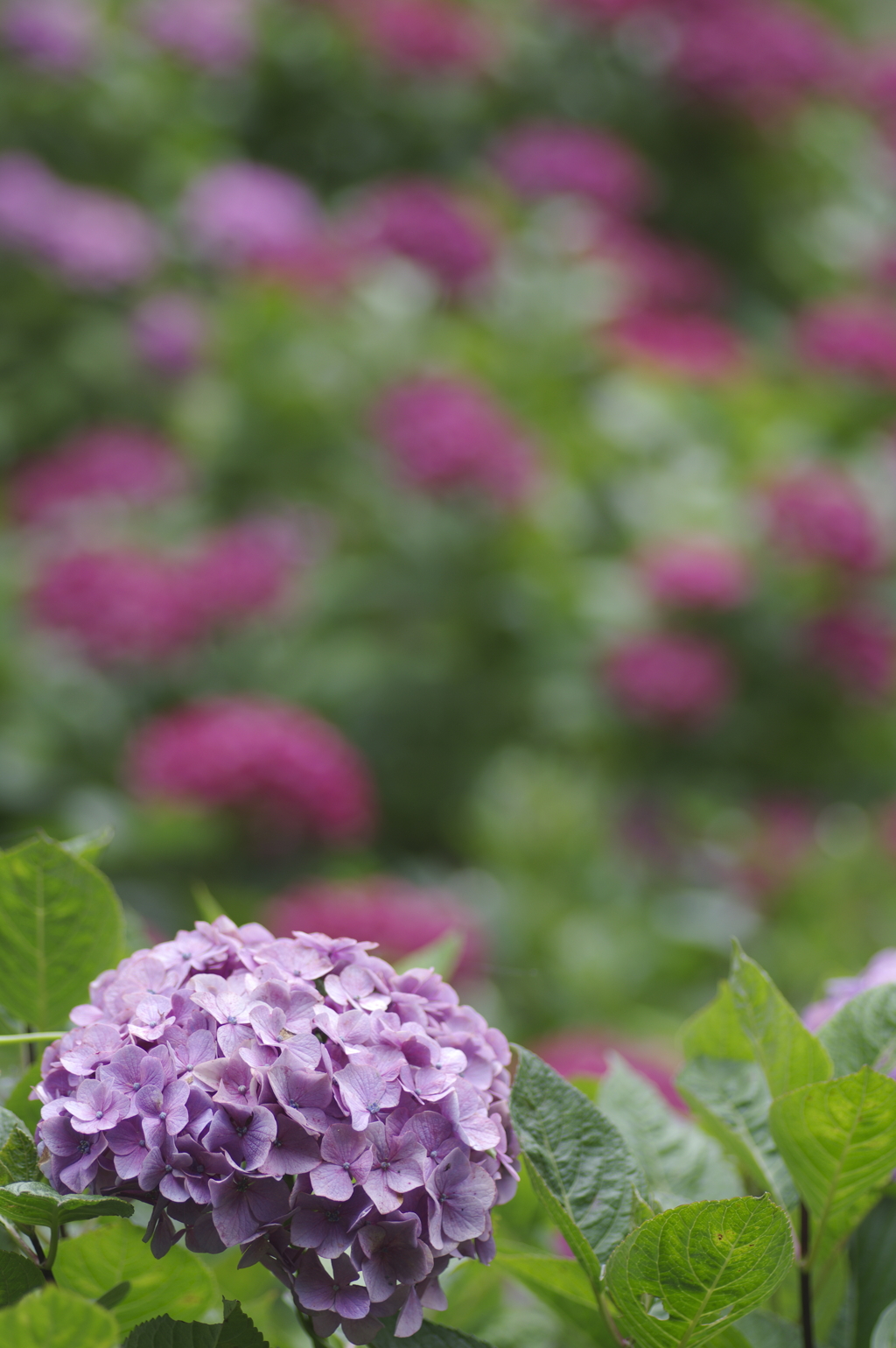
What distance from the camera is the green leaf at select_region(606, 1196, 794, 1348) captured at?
46 centimetres

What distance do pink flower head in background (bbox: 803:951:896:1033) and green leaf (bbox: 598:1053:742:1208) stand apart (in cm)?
8

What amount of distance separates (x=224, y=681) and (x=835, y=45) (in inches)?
136

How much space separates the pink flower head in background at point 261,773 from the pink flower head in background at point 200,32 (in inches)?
92.5

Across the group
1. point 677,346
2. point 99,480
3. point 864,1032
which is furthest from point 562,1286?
point 677,346

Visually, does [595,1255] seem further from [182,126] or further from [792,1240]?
[182,126]

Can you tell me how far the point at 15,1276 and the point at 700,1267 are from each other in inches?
9.4

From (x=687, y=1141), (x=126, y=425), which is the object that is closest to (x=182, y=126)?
(x=126, y=425)

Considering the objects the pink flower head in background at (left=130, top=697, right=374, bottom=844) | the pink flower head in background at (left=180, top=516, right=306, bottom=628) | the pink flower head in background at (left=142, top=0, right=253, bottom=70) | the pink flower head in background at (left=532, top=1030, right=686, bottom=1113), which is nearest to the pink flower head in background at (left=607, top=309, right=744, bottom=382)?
the pink flower head in background at (left=180, top=516, right=306, bottom=628)

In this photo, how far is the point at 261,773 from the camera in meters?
1.66

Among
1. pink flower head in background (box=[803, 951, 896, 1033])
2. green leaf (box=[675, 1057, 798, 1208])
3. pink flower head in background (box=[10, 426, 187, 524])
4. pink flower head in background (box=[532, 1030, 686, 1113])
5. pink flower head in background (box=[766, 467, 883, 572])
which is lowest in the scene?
pink flower head in background (box=[10, 426, 187, 524])

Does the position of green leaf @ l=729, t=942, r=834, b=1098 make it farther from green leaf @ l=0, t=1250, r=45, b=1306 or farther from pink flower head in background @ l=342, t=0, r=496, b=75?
pink flower head in background @ l=342, t=0, r=496, b=75

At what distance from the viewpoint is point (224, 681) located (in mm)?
2109

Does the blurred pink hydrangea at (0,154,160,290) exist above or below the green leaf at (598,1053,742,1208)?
below

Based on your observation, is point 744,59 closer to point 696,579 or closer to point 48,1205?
point 696,579
